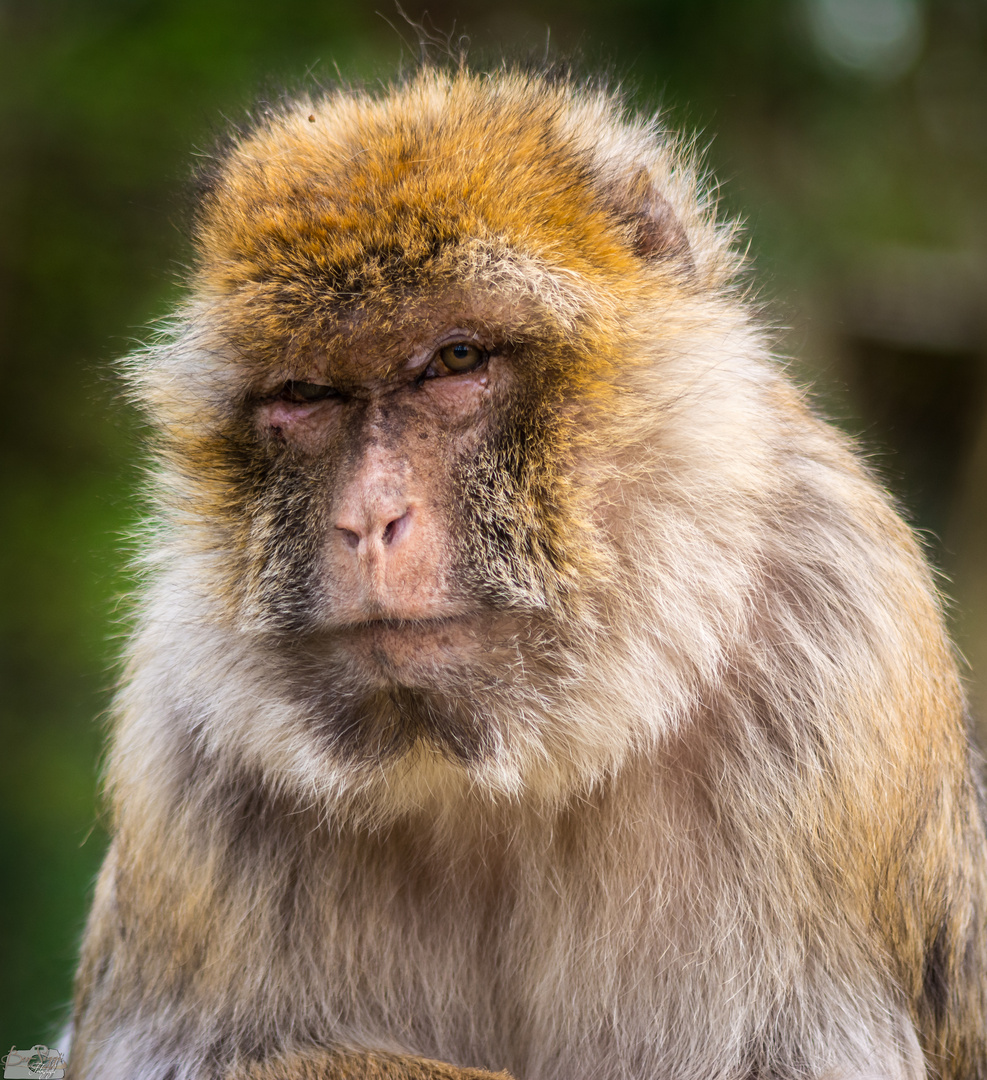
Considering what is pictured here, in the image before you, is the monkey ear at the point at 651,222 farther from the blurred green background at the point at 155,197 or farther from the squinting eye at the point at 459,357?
the blurred green background at the point at 155,197

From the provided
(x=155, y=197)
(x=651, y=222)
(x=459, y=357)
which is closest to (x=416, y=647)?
(x=459, y=357)

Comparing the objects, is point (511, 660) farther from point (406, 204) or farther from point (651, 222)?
Answer: point (651, 222)

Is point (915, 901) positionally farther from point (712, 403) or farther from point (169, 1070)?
point (169, 1070)

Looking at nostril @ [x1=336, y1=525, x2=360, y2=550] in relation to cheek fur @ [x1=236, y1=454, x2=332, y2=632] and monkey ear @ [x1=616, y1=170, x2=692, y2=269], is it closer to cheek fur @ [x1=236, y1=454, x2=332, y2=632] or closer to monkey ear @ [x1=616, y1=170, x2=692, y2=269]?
cheek fur @ [x1=236, y1=454, x2=332, y2=632]

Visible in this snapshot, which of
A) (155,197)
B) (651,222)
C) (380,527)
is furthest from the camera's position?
(155,197)

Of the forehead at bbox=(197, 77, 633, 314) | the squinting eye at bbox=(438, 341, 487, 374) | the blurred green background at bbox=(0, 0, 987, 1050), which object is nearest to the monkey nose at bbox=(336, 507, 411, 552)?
the squinting eye at bbox=(438, 341, 487, 374)

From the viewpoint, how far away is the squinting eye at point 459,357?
2410 millimetres

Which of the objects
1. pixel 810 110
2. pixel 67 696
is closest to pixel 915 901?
pixel 67 696

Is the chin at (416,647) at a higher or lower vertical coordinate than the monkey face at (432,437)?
lower

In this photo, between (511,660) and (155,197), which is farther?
(155,197)

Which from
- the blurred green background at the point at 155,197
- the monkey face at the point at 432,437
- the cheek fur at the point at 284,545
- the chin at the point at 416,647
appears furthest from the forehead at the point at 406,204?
the blurred green background at the point at 155,197

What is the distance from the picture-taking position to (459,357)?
2410mm

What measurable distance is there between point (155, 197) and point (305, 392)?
11.3ft

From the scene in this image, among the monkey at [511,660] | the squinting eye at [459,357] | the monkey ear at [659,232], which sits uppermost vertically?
the monkey ear at [659,232]
